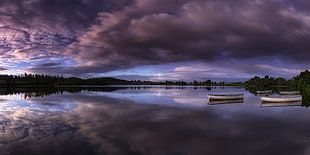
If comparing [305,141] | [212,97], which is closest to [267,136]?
[305,141]

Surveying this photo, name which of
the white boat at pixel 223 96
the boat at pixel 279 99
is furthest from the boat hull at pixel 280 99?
the white boat at pixel 223 96

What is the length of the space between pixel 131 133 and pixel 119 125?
13.7 ft

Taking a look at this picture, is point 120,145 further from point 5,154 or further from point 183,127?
point 183,127

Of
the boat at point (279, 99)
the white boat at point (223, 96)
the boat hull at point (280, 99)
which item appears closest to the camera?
the boat at point (279, 99)

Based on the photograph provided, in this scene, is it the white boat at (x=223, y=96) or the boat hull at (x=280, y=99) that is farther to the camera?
the white boat at (x=223, y=96)

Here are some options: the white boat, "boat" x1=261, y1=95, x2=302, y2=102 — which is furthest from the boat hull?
the white boat

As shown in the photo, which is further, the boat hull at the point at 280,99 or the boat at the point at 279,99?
the boat hull at the point at 280,99

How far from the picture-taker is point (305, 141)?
59.2 ft

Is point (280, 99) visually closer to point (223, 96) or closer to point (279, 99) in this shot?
point (279, 99)

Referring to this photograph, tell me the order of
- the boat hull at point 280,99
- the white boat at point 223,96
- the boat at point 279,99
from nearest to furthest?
the boat at point 279,99
the boat hull at point 280,99
the white boat at point 223,96

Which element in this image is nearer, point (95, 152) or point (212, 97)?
point (95, 152)

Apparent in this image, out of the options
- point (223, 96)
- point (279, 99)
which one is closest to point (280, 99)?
point (279, 99)

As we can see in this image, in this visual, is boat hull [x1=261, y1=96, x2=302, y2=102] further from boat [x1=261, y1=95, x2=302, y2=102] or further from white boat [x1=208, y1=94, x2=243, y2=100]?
white boat [x1=208, y1=94, x2=243, y2=100]

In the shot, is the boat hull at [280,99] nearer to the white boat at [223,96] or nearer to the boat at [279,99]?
the boat at [279,99]
